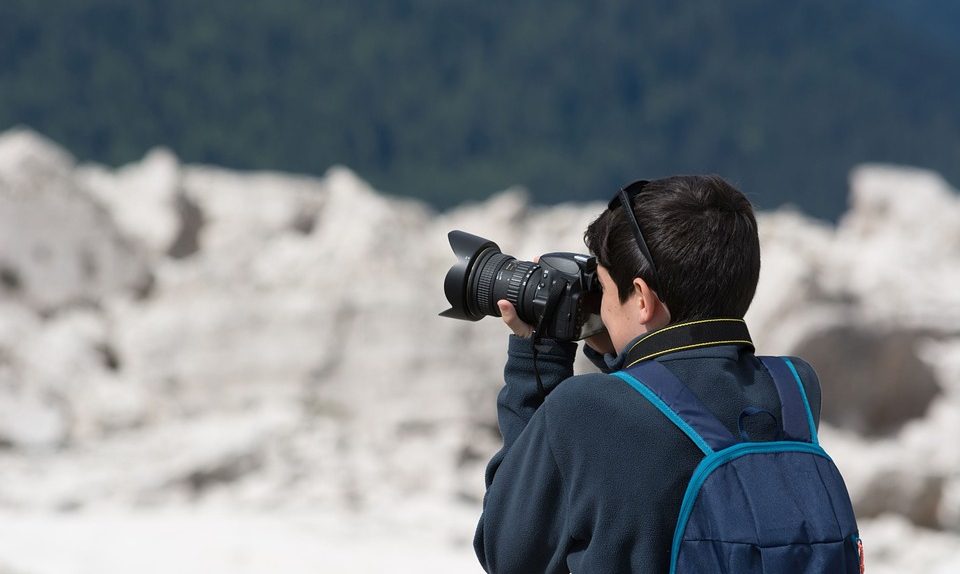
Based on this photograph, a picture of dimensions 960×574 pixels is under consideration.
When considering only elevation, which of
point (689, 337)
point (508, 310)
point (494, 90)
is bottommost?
point (689, 337)

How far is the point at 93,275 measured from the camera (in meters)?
5.13

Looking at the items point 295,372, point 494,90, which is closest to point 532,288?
point 295,372

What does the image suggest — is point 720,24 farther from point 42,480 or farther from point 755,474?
point 755,474

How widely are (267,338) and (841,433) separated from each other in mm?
2464

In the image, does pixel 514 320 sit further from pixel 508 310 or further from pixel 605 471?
pixel 605 471

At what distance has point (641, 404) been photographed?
0.89 m

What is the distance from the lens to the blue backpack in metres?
0.86

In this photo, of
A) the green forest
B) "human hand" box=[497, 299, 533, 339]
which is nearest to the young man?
"human hand" box=[497, 299, 533, 339]

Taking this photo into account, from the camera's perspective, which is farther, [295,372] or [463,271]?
[295,372]

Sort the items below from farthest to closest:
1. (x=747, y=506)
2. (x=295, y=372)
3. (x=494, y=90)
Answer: (x=494, y=90) → (x=295, y=372) → (x=747, y=506)

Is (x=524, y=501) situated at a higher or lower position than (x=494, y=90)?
lower

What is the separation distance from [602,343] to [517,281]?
0.10m

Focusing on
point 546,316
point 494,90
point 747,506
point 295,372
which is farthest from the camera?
point 494,90

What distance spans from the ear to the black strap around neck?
2 cm
